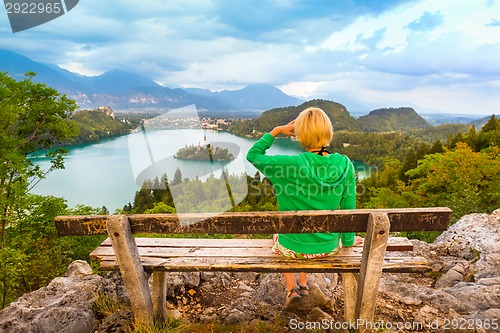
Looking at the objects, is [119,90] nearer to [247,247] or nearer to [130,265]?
[247,247]

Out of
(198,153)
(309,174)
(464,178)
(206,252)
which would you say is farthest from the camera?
(464,178)

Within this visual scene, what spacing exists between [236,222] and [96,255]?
1.57m

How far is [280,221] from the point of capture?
2309 millimetres

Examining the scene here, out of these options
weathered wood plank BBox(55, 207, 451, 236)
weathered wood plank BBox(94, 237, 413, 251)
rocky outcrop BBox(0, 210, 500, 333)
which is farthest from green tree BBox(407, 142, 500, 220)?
weathered wood plank BBox(55, 207, 451, 236)

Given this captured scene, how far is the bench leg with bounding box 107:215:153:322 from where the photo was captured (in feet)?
7.83

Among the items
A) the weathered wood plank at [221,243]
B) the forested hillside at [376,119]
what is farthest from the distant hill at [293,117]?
the weathered wood plank at [221,243]

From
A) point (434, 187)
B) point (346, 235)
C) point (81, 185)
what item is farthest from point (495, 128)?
point (81, 185)

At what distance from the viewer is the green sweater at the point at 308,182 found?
8.61 feet

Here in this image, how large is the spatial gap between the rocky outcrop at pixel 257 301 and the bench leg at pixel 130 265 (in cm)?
34

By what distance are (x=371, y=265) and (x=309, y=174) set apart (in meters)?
0.82

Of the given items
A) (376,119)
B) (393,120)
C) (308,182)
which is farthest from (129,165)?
(393,120)

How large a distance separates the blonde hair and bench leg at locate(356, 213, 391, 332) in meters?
0.72

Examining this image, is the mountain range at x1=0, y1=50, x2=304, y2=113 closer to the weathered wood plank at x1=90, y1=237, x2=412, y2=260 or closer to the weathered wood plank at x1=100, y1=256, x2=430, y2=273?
the weathered wood plank at x1=90, y1=237, x2=412, y2=260

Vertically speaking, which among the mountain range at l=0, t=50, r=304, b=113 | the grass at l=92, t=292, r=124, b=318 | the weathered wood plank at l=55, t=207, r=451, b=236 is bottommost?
the grass at l=92, t=292, r=124, b=318
